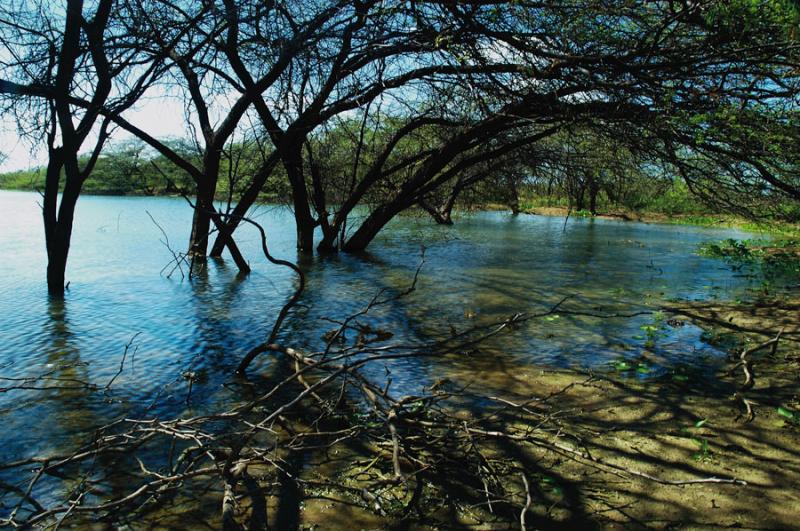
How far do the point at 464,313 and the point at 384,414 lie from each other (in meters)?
5.37

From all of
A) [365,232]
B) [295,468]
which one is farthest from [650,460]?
[365,232]

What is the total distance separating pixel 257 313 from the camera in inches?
348

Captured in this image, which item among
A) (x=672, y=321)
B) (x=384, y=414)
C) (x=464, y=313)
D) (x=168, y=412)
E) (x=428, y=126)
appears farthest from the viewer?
(x=428, y=126)

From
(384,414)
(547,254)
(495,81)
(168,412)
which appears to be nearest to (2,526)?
(168,412)

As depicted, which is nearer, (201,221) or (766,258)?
(201,221)

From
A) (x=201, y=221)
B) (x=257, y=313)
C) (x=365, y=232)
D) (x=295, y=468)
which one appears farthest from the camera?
(x=365, y=232)

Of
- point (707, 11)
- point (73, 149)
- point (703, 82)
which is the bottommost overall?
point (73, 149)

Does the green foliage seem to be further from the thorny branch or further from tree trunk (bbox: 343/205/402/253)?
the thorny branch

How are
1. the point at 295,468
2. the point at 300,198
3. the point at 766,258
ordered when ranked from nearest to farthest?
the point at 295,468
the point at 766,258
the point at 300,198

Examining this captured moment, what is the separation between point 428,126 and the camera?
15.0 meters

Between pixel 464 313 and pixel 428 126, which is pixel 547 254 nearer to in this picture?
pixel 428 126

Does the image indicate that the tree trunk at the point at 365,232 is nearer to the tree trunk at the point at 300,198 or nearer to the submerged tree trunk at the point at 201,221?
the tree trunk at the point at 300,198

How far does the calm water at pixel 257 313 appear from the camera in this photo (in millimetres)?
5418

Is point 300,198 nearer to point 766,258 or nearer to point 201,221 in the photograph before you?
point 201,221
